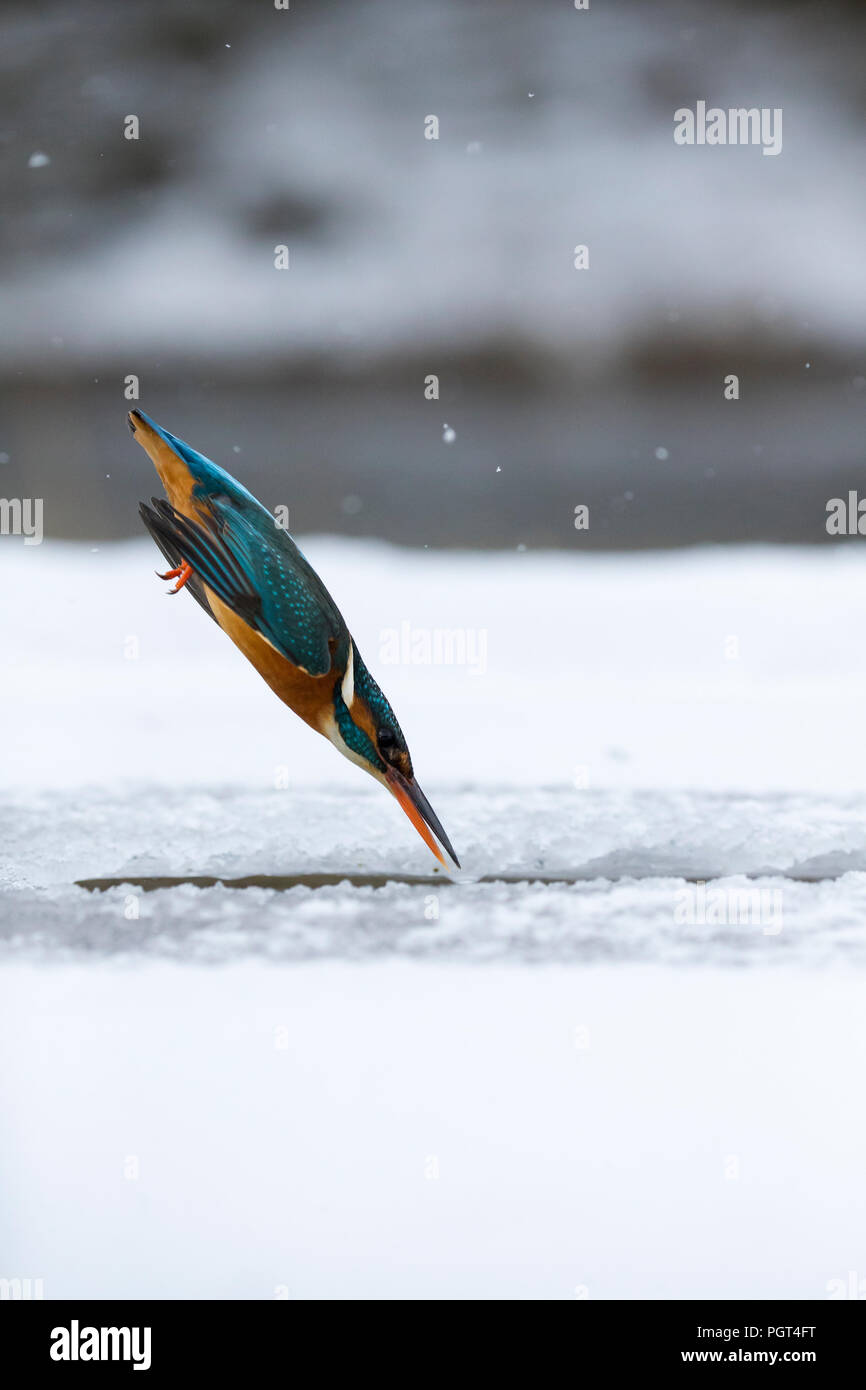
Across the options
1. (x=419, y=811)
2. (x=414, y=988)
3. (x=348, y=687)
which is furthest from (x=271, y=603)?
(x=414, y=988)

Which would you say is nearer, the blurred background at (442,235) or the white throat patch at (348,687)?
the white throat patch at (348,687)

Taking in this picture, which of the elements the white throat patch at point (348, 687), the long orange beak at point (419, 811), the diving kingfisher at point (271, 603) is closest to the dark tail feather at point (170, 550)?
the diving kingfisher at point (271, 603)

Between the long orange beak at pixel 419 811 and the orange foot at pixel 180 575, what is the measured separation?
0.27 meters

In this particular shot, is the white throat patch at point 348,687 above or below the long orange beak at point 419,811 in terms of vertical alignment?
above

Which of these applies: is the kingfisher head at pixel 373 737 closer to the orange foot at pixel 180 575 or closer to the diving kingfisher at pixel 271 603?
the diving kingfisher at pixel 271 603

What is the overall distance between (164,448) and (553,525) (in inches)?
16.7

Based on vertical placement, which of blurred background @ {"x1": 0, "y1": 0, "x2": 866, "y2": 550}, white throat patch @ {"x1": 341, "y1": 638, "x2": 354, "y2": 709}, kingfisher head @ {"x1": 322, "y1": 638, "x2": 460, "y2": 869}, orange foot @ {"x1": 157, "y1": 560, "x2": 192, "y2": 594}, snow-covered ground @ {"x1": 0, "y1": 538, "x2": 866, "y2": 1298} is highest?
blurred background @ {"x1": 0, "y1": 0, "x2": 866, "y2": 550}

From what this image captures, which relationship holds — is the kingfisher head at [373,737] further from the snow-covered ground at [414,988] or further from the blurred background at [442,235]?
the blurred background at [442,235]

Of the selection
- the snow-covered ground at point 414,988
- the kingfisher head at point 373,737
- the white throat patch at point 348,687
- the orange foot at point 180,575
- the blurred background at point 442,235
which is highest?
the blurred background at point 442,235

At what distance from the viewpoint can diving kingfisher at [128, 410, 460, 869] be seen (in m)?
0.90

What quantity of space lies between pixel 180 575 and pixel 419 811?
33 cm

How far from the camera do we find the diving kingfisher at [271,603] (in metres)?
0.90

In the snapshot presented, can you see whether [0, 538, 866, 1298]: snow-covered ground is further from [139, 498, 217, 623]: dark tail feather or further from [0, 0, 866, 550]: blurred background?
[0, 0, 866, 550]: blurred background

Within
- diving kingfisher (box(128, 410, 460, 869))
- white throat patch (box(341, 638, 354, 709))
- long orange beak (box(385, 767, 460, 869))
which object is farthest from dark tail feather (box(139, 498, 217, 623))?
long orange beak (box(385, 767, 460, 869))
